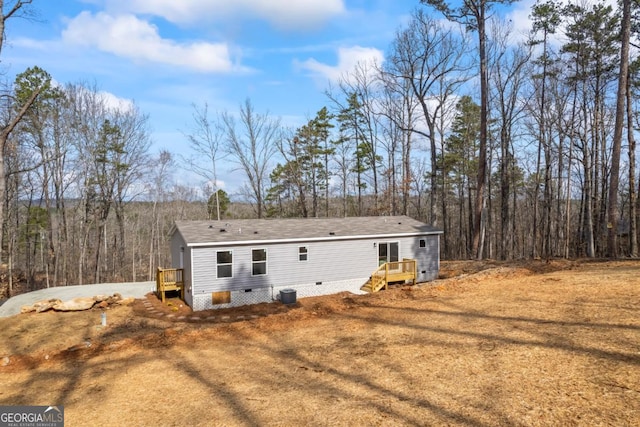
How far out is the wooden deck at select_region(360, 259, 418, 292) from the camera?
705 inches

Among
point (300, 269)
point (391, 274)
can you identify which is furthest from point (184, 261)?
point (391, 274)

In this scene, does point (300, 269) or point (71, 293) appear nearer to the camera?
point (71, 293)

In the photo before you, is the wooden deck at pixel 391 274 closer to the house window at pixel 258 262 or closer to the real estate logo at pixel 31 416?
the house window at pixel 258 262

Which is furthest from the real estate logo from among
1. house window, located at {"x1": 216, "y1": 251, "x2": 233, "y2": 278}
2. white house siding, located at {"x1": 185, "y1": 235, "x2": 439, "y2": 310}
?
house window, located at {"x1": 216, "y1": 251, "x2": 233, "y2": 278}

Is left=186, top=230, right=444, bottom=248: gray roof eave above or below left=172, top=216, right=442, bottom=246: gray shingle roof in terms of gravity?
below

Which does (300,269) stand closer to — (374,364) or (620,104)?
(374,364)

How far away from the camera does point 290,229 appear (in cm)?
1802

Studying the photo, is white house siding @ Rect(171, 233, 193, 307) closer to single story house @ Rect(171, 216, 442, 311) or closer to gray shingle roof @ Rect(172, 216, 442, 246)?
single story house @ Rect(171, 216, 442, 311)

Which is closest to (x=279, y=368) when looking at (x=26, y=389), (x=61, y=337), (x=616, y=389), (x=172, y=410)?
(x=172, y=410)

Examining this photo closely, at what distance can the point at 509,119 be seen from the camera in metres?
26.4

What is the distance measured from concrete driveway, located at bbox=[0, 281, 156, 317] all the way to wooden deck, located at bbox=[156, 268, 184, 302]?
1.35 meters

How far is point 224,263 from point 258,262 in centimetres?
158

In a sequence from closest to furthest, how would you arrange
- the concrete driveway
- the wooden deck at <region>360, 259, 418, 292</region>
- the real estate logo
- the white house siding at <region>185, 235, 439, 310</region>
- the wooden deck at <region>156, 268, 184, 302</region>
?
the real estate logo → the concrete driveway → the white house siding at <region>185, 235, 439, 310</region> → the wooden deck at <region>156, 268, 184, 302</region> → the wooden deck at <region>360, 259, 418, 292</region>

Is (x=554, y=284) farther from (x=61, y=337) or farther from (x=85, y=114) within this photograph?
(x=85, y=114)
